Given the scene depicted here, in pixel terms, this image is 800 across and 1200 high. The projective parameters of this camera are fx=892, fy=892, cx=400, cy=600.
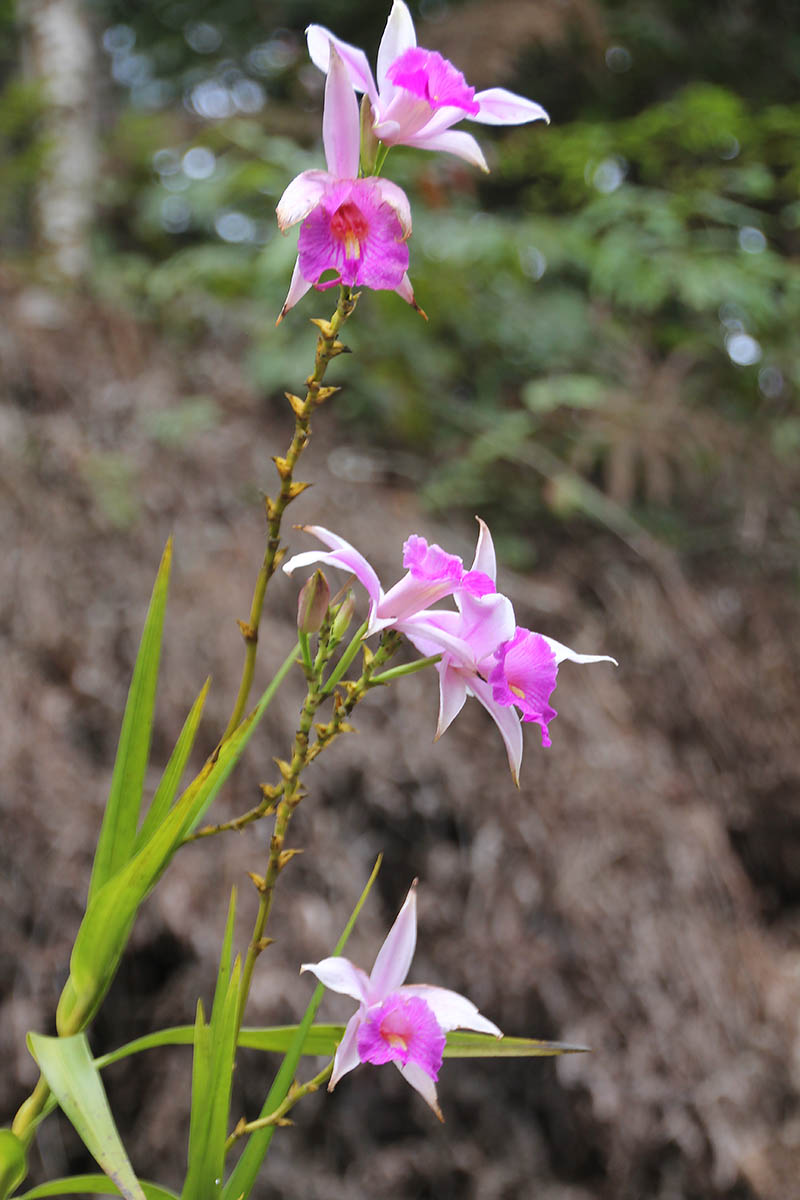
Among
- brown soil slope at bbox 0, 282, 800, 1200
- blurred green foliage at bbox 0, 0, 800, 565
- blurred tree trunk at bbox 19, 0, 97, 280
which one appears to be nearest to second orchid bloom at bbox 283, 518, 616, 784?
brown soil slope at bbox 0, 282, 800, 1200

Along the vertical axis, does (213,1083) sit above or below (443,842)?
above

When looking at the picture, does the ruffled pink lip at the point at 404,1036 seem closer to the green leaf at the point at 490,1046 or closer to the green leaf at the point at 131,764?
the green leaf at the point at 490,1046

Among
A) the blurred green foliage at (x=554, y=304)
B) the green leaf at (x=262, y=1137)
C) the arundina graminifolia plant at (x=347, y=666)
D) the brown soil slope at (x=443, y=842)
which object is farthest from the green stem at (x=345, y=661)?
the blurred green foliage at (x=554, y=304)

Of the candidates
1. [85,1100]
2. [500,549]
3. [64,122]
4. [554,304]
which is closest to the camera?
[85,1100]

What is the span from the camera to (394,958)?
577mm

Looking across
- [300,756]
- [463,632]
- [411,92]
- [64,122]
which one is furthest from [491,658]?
[64,122]

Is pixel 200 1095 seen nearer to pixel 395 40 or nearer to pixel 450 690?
pixel 450 690

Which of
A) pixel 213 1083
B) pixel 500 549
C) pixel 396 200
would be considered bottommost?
pixel 500 549

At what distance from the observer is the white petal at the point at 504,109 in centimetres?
59

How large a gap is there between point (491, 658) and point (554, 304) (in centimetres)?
282

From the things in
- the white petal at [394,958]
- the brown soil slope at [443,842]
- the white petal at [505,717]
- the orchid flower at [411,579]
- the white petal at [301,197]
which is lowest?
the brown soil slope at [443,842]

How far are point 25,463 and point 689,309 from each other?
2.37m

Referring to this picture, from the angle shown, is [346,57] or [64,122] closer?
[346,57]

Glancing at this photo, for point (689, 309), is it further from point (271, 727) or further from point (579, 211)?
point (271, 727)
